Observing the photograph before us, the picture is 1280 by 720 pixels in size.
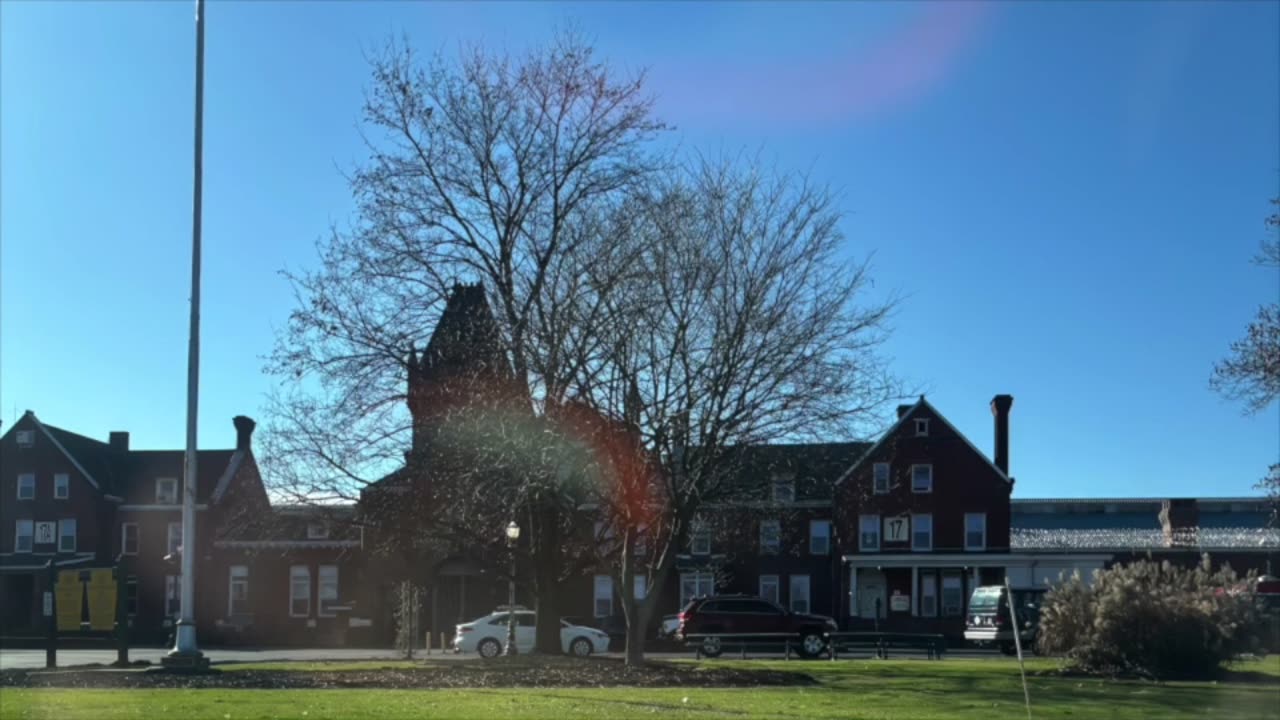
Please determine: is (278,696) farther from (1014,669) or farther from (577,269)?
(1014,669)

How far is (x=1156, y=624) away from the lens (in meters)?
26.1

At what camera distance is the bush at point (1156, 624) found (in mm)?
26031

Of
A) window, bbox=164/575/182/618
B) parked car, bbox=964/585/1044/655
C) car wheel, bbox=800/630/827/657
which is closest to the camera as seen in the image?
car wheel, bbox=800/630/827/657

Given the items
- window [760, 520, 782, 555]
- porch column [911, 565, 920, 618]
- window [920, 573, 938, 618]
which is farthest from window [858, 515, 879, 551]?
window [760, 520, 782, 555]

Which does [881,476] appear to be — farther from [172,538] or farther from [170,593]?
[172,538]

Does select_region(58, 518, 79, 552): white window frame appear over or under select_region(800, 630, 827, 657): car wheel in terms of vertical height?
over

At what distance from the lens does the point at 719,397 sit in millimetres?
25641

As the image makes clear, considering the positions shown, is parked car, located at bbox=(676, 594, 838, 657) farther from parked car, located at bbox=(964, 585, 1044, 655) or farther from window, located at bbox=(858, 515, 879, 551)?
window, located at bbox=(858, 515, 879, 551)

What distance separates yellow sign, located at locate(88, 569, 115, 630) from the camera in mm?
31078

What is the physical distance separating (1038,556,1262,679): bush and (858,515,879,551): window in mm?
33696

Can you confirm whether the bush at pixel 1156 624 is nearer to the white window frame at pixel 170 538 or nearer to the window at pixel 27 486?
the white window frame at pixel 170 538

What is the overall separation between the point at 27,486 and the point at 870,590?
4158cm

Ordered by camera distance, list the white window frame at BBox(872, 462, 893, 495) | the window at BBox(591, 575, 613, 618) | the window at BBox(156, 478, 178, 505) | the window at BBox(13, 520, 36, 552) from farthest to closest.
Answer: the window at BBox(156, 478, 178, 505), the window at BBox(13, 520, 36, 552), the window at BBox(591, 575, 613, 618), the white window frame at BBox(872, 462, 893, 495)

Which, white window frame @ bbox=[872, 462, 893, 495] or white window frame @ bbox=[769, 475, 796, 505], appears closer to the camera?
white window frame @ bbox=[769, 475, 796, 505]
